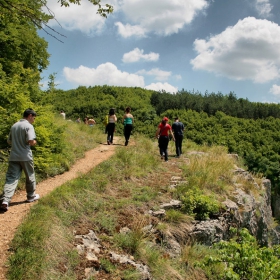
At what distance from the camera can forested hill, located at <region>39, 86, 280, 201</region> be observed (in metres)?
30.2

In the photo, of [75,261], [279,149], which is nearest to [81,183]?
[75,261]

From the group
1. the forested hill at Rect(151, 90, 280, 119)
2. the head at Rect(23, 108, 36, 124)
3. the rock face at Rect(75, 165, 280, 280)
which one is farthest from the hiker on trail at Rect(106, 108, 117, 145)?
the forested hill at Rect(151, 90, 280, 119)

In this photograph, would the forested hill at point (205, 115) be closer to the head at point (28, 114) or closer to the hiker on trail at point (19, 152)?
the head at point (28, 114)

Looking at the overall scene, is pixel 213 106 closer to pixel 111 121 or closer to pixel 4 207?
pixel 111 121

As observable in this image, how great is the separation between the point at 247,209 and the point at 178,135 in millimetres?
4602

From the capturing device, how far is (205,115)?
3544cm

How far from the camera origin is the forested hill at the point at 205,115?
30.2m

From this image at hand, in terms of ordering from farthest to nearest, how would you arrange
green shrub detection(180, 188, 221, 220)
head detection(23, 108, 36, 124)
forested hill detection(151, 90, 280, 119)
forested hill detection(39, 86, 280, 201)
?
forested hill detection(151, 90, 280, 119) < forested hill detection(39, 86, 280, 201) < green shrub detection(180, 188, 221, 220) < head detection(23, 108, 36, 124)

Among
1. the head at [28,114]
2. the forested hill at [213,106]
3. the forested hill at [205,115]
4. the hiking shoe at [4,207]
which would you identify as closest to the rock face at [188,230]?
the hiking shoe at [4,207]

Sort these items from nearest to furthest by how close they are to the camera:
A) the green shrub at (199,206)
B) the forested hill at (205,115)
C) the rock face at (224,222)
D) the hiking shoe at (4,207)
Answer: the hiking shoe at (4,207), the rock face at (224,222), the green shrub at (199,206), the forested hill at (205,115)

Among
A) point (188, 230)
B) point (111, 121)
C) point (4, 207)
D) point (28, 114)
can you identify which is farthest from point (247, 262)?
point (111, 121)

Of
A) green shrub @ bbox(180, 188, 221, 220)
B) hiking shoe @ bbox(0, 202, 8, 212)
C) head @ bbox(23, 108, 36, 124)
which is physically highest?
head @ bbox(23, 108, 36, 124)

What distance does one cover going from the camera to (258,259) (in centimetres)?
437

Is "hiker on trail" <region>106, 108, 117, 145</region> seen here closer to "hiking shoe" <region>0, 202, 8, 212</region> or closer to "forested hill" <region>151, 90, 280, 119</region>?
"hiking shoe" <region>0, 202, 8, 212</region>
